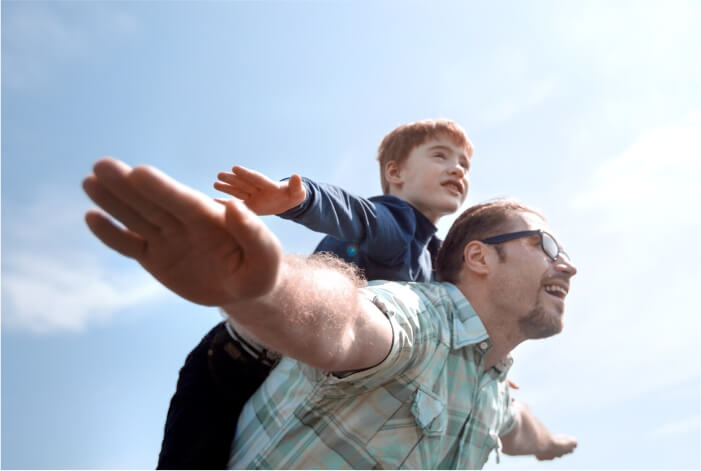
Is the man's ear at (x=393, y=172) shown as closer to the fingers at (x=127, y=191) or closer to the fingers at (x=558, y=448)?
the fingers at (x=558, y=448)

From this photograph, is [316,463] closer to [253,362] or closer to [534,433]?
[253,362]

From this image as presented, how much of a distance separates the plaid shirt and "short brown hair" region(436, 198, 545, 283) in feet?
2.48

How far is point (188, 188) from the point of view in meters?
1.56

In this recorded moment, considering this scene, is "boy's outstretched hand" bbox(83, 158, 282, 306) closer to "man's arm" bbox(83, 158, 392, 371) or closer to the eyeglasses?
"man's arm" bbox(83, 158, 392, 371)

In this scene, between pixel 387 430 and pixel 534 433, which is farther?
pixel 534 433

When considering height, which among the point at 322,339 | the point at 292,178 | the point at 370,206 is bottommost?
the point at 322,339

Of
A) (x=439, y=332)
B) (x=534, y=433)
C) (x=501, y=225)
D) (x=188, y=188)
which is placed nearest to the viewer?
(x=188, y=188)

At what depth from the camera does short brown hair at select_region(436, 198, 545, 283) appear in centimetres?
405

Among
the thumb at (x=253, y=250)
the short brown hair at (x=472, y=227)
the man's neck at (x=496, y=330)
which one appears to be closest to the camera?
the thumb at (x=253, y=250)

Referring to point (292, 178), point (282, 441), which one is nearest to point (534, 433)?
point (282, 441)

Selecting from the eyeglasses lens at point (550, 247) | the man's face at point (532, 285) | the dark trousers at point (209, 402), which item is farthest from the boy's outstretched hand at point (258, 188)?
the eyeglasses lens at point (550, 247)

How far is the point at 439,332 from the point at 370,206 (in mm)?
995

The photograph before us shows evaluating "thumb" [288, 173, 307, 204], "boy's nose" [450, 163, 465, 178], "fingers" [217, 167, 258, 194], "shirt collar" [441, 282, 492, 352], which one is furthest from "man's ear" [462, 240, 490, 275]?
"fingers" [217, 167, 258, 194]

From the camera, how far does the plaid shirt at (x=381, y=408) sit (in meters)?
2.88
